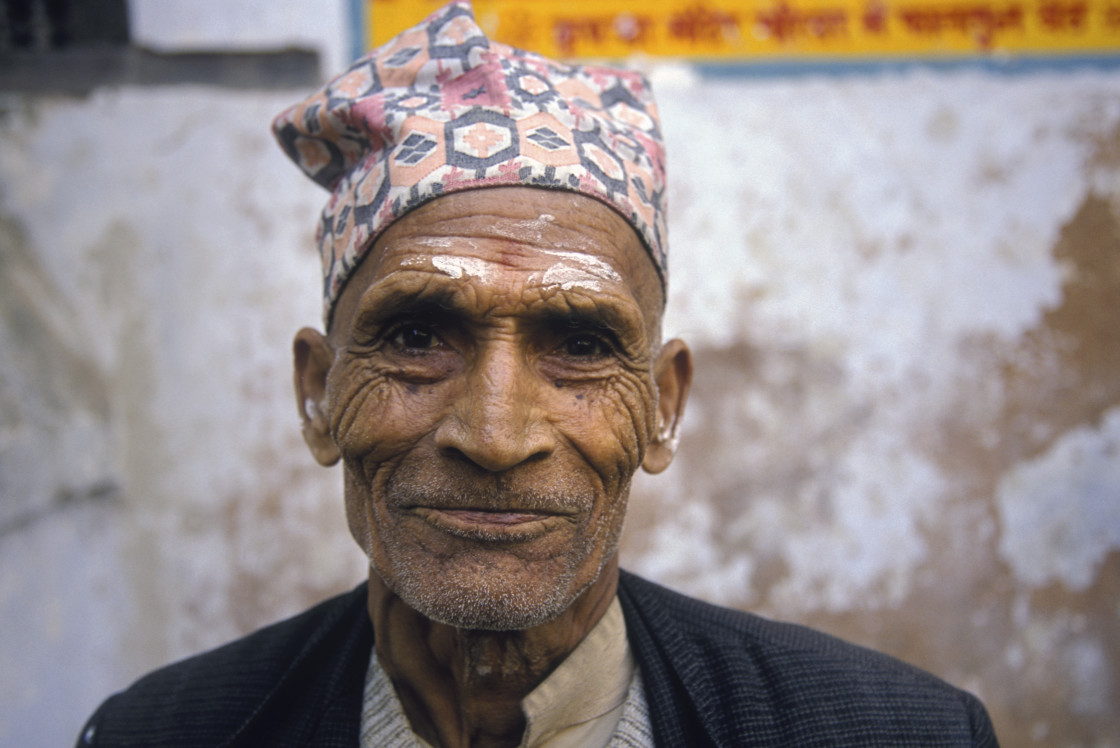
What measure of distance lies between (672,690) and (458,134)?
4.26 feet

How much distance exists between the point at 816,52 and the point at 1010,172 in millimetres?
1105

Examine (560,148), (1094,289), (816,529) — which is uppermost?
(560,148)

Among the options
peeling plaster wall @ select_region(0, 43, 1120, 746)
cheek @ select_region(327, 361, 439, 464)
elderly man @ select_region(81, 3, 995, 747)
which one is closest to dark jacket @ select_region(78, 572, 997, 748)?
elderly man @ select_region(81, 3, 995, 747)

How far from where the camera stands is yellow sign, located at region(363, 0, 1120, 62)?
391cm

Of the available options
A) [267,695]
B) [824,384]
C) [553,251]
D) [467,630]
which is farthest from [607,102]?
[824,384]

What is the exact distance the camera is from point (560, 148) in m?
1.66

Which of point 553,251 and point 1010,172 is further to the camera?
point 1010,172

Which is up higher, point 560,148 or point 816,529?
point 560,148

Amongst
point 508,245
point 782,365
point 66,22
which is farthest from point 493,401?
point 66,22

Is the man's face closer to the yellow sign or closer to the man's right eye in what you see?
the man's right eye

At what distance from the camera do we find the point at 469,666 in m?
1.73

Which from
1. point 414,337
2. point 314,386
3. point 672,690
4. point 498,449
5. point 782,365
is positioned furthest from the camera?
point 782,365

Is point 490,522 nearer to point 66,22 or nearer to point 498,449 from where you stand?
point 498,449

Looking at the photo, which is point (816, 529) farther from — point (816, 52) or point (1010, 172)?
point (816, 52)
